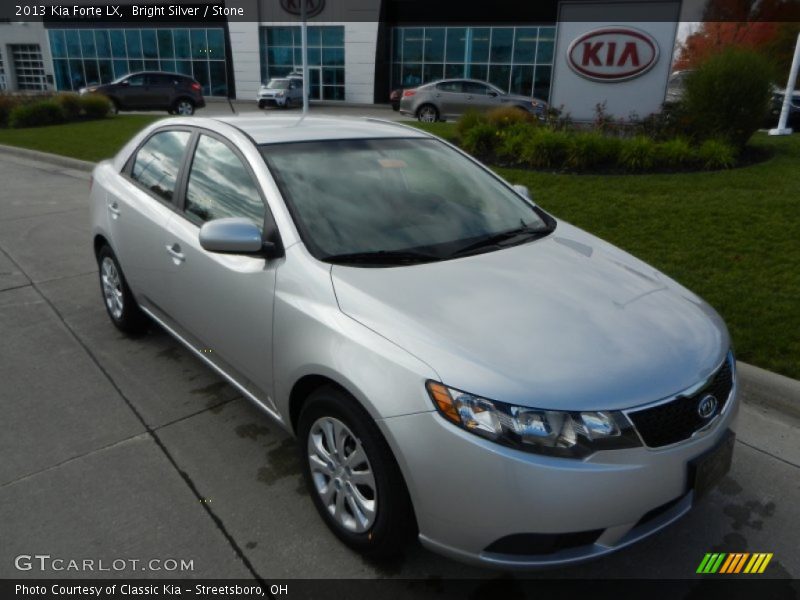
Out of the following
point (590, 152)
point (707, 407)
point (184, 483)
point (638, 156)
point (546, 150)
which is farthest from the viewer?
point (546, 150)

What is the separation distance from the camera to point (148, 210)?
3.72 meters

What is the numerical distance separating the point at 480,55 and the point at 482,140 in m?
25.2

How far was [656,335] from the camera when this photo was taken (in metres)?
2.33

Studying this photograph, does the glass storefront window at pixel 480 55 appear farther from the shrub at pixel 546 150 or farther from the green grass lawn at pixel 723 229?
the shrub at pixel 546 150

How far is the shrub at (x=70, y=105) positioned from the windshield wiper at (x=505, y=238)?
2095cm

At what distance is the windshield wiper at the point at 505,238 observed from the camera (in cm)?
286

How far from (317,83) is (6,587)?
124 ft

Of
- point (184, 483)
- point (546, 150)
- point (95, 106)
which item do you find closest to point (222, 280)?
point (184, 483)

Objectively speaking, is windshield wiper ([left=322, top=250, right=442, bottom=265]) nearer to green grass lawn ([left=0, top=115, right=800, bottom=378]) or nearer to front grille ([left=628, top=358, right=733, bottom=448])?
front grille ([left=628, top=358, right=733, bottom=448])

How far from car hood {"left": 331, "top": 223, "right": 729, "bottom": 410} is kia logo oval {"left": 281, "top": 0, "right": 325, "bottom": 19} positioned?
3669 cm

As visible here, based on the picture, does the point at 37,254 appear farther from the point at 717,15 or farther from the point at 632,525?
the point at 717,15

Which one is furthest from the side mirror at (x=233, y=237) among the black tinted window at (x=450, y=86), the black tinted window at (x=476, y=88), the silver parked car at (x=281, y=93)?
the silver parked car at (x=281, y=93)

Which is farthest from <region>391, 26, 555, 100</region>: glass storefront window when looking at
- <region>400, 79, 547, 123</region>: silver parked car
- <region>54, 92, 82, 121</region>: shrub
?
<region>54, 92, 82, 121</region>: shrub

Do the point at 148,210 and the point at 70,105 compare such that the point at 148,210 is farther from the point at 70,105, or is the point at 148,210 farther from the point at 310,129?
the point at 70,105
